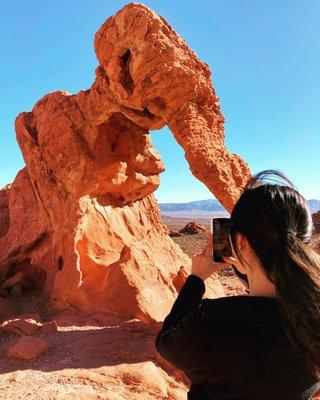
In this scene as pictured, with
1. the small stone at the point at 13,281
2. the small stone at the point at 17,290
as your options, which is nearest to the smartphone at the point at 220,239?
the small stone at the point at 17,290

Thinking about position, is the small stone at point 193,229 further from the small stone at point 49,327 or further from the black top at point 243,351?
the black top at point 243,351

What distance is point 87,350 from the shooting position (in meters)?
6.14

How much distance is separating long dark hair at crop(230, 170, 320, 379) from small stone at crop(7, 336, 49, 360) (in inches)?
215

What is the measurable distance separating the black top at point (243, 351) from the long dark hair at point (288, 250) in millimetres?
54

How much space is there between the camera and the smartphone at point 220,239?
1929 mm

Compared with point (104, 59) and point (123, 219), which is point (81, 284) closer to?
point (123, 219)

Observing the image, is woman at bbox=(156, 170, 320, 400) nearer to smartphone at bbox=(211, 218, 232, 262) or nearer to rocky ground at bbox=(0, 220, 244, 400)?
smartphone at bbox=(211, 218, 232, 262)

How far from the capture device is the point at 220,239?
1991mm

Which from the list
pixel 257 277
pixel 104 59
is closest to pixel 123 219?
pixel 104 59

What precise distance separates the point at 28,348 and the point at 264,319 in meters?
5.60

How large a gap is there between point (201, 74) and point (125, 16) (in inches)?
66.4

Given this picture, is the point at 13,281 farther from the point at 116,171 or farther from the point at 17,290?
Answer: the point at 116,171

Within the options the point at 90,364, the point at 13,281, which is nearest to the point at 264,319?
the point at 90,364

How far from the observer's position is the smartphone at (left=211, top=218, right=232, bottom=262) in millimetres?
1929
